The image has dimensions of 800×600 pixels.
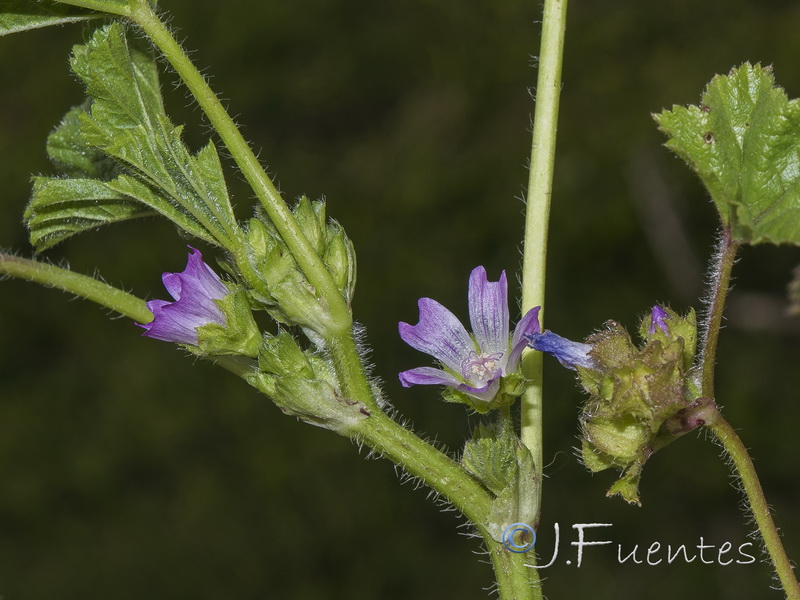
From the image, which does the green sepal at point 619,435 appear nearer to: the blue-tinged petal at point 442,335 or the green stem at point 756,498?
the green stem at point 756,498

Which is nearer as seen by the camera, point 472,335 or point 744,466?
point 744,466

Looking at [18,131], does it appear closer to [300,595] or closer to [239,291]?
[300,595]

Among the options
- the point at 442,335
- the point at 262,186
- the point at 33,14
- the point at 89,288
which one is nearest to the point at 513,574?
the point at 442,335

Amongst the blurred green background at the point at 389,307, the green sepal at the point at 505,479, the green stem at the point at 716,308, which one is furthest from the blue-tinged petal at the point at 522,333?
the blurred green background at the point at 389,307

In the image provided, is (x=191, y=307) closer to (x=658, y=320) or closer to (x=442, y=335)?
(x=442, y=335)

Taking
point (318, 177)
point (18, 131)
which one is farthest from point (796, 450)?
point (18, 131)

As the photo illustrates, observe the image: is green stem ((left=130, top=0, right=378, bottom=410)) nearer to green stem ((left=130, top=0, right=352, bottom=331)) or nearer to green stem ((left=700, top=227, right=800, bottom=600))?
green stem ((left=130, top=0, right=352, bottom=331))

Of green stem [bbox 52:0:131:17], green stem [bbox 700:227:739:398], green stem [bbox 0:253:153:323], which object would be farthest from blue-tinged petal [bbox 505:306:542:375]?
green stem [bbox 52:0:131:17]
